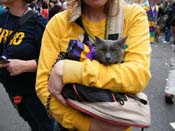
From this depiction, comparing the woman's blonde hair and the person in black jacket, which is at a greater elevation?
the woman's blonde hair

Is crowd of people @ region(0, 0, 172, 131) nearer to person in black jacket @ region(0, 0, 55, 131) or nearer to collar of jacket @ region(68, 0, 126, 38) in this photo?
collar of jacket @ region(68, 0, 126, 38)

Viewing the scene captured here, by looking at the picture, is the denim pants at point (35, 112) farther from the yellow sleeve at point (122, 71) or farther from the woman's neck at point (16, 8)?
the yellow sleeve at point (122, 71)

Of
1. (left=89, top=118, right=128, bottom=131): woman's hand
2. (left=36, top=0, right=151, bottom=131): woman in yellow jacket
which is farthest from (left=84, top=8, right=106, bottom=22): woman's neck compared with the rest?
(left=89, top=118, right=128, bottom=131): woman's hand

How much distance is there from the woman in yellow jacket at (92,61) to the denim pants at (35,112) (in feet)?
3.49

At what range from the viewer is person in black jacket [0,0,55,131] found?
9.48ft

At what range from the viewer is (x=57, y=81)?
6.17ft

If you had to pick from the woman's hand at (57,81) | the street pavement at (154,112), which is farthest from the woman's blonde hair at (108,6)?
the street pavement at (154,112)

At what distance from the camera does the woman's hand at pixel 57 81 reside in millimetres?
1872

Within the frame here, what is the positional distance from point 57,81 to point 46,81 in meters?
0.17

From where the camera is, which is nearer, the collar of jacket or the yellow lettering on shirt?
the collar of jacket

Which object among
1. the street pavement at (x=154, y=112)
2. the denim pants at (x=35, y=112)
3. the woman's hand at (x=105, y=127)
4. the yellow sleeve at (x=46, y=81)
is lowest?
the street pavement at (x=154, y=112)

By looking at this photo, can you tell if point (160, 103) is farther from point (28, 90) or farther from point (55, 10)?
point (55, 10)

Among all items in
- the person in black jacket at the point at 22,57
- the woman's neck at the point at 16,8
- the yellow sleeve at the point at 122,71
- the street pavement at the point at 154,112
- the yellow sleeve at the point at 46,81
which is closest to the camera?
the yellow sleeve at the point at 122,71

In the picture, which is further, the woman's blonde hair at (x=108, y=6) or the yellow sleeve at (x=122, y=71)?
the woman's blonde hair at (x=108, y=6)
